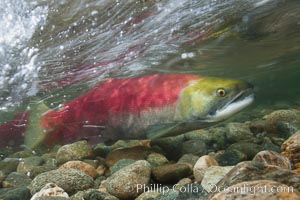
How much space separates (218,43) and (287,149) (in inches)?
280

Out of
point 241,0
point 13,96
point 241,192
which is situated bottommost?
point 241,192

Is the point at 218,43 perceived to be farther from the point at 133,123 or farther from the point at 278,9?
the point at 133,123

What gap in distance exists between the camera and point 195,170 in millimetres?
4586

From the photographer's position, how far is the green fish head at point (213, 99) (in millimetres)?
5586

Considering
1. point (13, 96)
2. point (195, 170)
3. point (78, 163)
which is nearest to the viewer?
point (195, 170)

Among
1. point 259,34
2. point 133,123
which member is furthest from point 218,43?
point 133,123

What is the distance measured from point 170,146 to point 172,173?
6.08ft

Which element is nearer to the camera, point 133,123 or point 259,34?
point 133,123

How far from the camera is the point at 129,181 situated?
441 centimetres

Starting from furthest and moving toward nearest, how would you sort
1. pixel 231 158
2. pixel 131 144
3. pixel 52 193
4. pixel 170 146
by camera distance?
Answer: 1. pixel 131 144
2. pixel 170 146
3. pixel 231 158
4. pixel 52 193

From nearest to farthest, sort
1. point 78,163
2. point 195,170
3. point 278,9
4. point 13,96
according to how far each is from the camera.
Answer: point 195,170 < point 78,163 < point 278,9 < point 13,96

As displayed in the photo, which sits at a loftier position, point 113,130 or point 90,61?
point 90,61

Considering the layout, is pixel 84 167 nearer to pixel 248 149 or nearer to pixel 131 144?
pixel 131 144

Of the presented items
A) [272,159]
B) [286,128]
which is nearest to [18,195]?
[272,159]
